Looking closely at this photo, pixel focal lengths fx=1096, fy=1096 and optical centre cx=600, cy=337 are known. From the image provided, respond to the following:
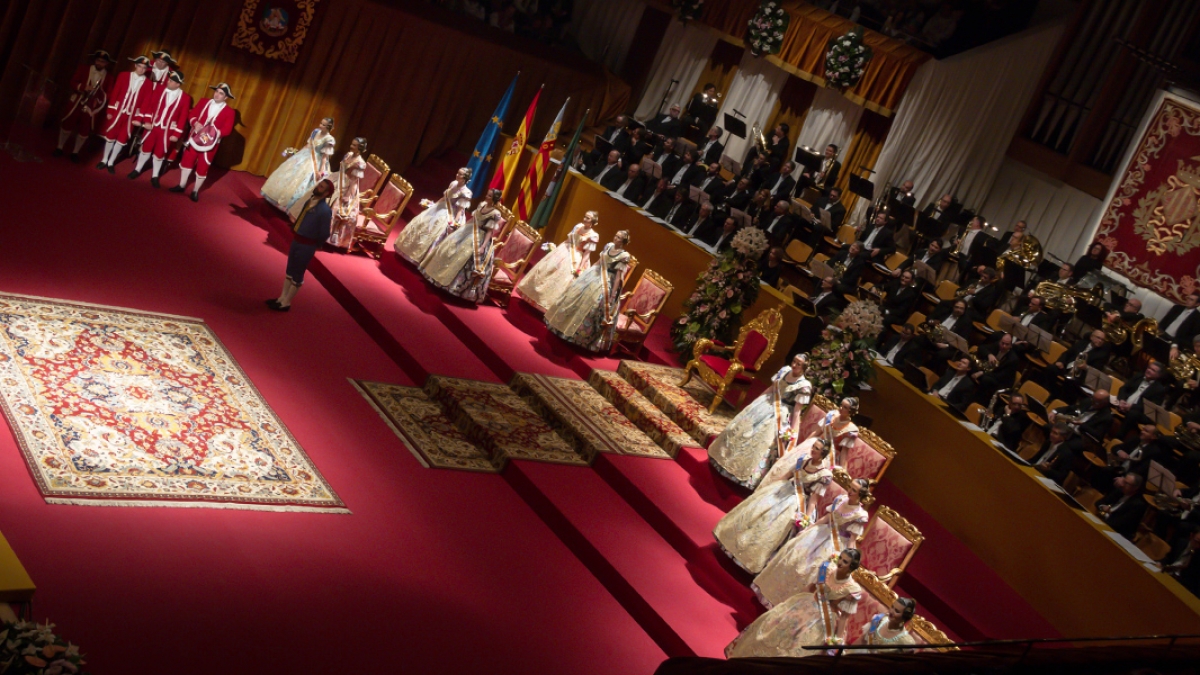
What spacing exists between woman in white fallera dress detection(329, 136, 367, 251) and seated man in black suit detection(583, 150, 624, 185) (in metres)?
3.39

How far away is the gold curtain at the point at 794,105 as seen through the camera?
1472 cm

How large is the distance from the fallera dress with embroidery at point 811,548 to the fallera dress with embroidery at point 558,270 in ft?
14.7

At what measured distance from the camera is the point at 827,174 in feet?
44.4

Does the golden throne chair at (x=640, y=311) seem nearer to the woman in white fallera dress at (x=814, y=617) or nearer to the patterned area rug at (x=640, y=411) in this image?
the patterned area rug at (x=640, y=411)

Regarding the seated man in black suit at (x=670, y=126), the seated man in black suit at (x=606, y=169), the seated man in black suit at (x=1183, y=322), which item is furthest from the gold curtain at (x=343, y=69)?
the seated man in black suit at (x=1183, y=322)

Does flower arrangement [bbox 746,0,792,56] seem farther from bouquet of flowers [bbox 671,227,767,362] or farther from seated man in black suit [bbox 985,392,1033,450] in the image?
seated man in black suit [bbox 985,392,1033,450]

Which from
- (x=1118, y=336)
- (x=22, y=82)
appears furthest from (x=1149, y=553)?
(x=22, y=82)

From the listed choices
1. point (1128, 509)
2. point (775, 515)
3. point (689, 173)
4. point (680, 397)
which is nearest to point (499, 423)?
point (680, 397)

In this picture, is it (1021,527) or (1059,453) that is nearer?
(1021,527)

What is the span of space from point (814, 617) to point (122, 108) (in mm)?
8450

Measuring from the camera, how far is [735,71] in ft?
50.8

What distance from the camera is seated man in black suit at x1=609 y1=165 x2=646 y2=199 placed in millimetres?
13258

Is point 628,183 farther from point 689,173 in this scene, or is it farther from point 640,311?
point 640,311

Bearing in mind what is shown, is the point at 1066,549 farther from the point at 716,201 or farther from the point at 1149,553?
the point at 716,201
